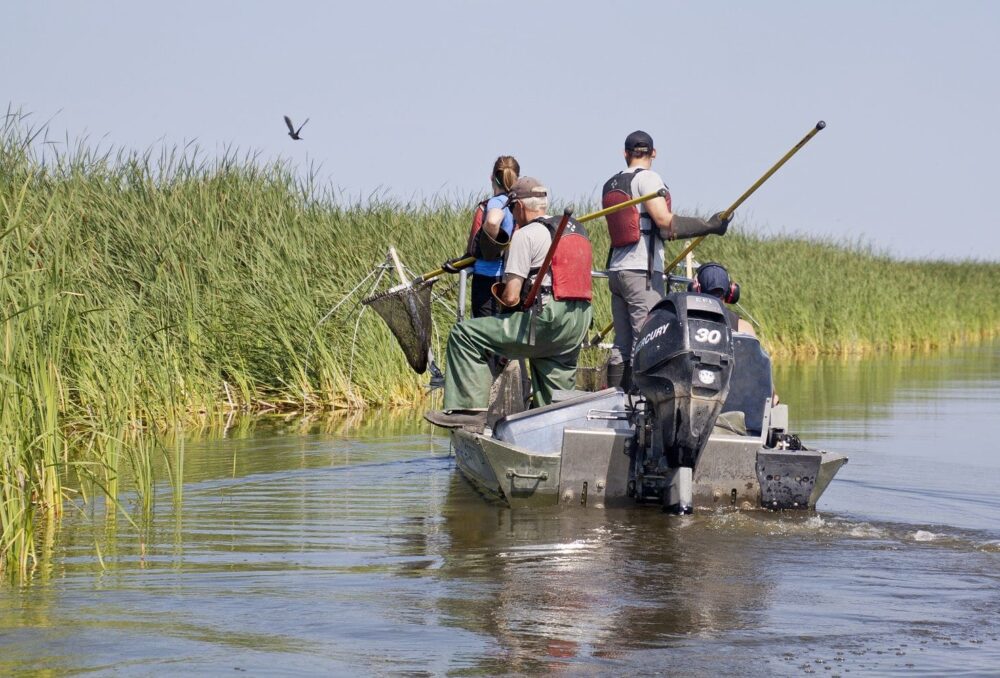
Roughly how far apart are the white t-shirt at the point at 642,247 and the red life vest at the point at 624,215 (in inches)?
0.6

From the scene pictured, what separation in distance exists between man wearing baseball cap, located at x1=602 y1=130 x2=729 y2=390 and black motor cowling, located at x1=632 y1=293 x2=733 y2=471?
165cm

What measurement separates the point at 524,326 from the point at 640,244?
3.55ft

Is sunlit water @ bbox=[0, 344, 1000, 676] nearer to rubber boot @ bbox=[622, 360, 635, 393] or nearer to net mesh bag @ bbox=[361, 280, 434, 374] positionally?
net mesh bag @ bbox=[361, 280, 434, 374]

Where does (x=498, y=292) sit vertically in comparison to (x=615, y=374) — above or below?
above

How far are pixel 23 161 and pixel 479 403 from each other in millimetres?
5087

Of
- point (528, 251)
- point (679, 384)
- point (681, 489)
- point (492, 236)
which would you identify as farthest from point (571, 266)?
point (681, 489)

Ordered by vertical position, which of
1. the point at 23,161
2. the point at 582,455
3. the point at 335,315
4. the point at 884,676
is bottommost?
the point at 884,676

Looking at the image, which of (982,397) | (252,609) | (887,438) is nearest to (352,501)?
(252,609)

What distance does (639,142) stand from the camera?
29.3ft

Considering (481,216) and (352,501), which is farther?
(481,216)

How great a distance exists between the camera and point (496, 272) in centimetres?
923

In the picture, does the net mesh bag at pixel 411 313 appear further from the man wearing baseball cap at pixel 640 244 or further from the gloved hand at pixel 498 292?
the man wearing baseball cap at pixel 640 244

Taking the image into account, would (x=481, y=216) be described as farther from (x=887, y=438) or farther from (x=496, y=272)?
(x=887, y=438)

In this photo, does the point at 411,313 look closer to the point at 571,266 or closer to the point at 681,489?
the point at 571,266
